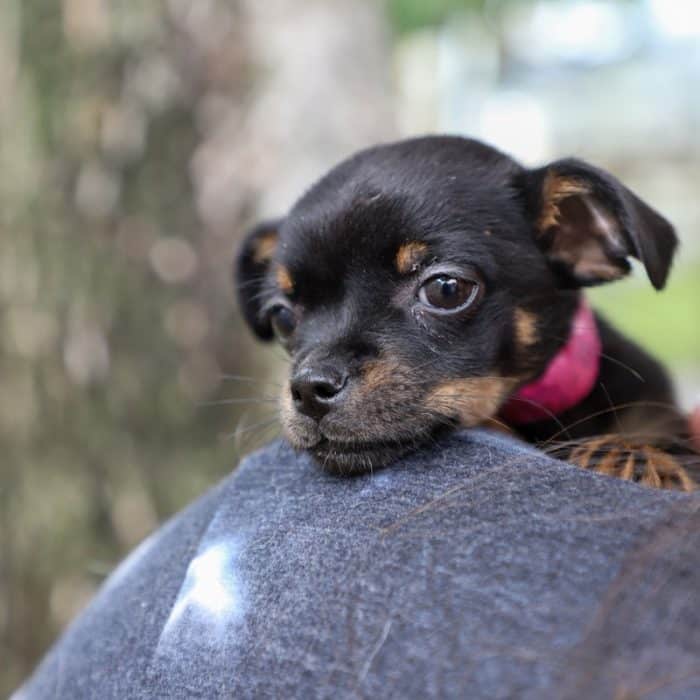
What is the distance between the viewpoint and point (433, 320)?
2133 millimetres

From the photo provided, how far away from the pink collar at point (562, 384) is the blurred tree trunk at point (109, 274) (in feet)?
7.65

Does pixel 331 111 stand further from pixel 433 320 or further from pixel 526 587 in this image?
pixel 526 587

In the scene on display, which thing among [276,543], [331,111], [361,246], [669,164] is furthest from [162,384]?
[669,164]

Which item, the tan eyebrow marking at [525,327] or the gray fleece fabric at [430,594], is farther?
the tan eyebrow marking at [525,327]

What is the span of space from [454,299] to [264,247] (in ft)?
3.06

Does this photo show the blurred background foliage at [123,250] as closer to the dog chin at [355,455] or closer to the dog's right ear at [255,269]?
the dog's right ear at [255,269]

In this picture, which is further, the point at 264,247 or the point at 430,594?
the point at 264,247

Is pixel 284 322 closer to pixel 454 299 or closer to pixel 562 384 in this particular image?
pixel 454 299

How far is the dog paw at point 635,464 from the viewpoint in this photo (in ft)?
4.81

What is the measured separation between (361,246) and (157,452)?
2.46 metres

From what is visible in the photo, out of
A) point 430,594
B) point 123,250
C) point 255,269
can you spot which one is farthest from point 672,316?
point 430,594

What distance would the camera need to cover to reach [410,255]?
2150 mm

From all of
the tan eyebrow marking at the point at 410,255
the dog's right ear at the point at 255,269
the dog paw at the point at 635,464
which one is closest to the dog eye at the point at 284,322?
the dog's right ear at the point at 255,269

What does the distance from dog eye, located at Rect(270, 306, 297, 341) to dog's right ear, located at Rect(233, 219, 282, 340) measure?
0.97ft
